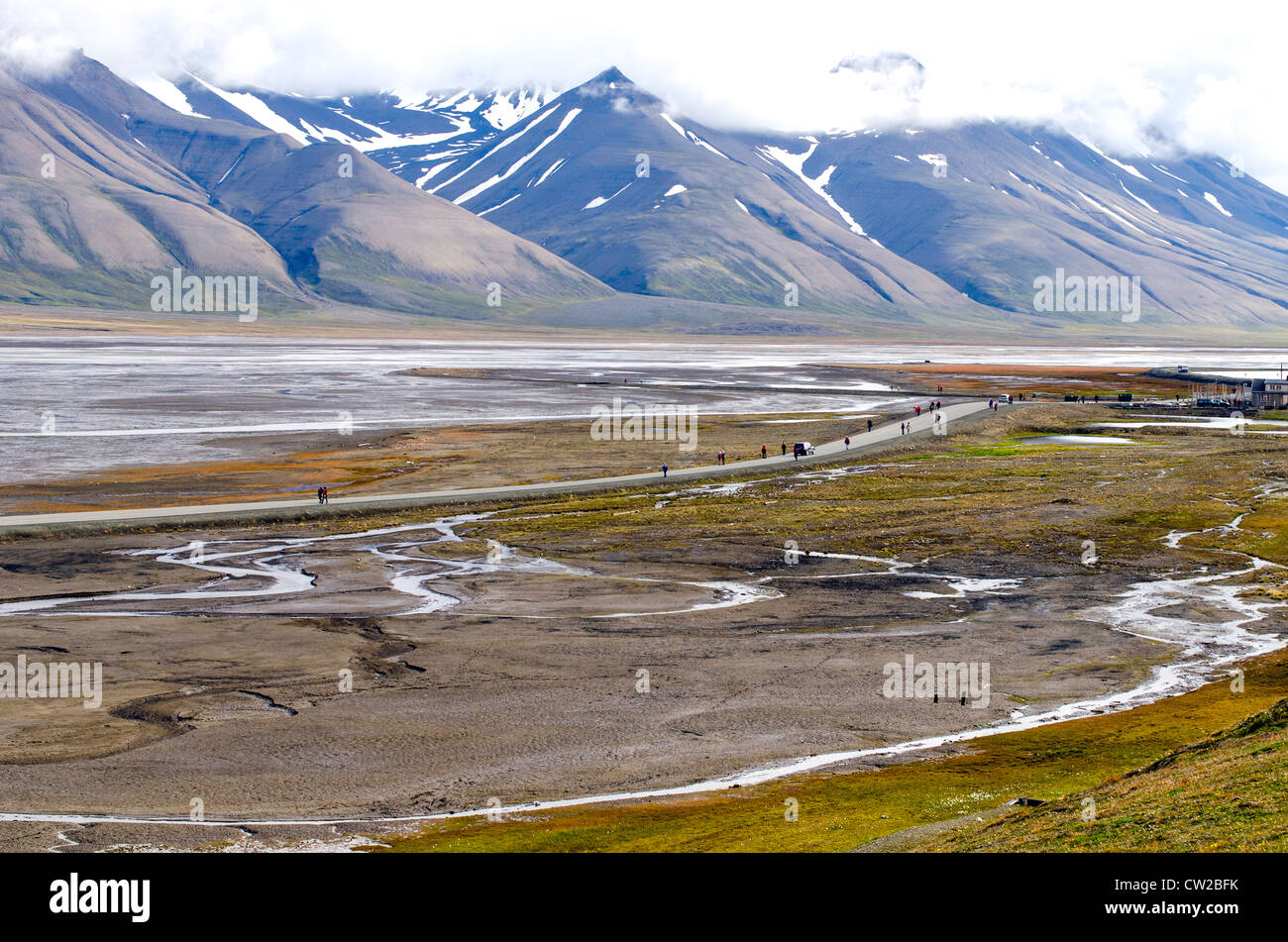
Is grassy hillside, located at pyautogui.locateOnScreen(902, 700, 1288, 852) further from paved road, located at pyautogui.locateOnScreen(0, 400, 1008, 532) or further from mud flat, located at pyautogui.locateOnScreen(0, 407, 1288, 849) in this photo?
paved road, located at pyautogui.locateOnScreen(0, 400, 1008, 532)

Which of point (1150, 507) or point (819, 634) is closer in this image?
point (819, 634)

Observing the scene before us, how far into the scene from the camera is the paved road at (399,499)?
204ft

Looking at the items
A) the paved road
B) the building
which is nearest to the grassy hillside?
the paved road

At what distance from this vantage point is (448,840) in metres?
24.1

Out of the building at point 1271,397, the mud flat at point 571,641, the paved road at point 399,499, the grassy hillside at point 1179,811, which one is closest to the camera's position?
the grassy hillside at point 1179,811

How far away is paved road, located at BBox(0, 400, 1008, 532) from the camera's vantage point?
204 ft

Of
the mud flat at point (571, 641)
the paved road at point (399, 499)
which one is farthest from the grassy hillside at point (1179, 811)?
the paved road at point (399, 499)

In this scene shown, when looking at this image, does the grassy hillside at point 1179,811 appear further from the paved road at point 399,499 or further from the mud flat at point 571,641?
the paved road at point 399,499

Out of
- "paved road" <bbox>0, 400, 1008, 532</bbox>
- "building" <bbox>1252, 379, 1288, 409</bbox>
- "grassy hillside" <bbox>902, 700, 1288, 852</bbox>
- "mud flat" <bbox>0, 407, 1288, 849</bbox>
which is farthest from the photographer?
"building" <bbox>1252, 379, 1288, 409</bbox>

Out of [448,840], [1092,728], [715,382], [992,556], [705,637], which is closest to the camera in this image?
[448,840]
